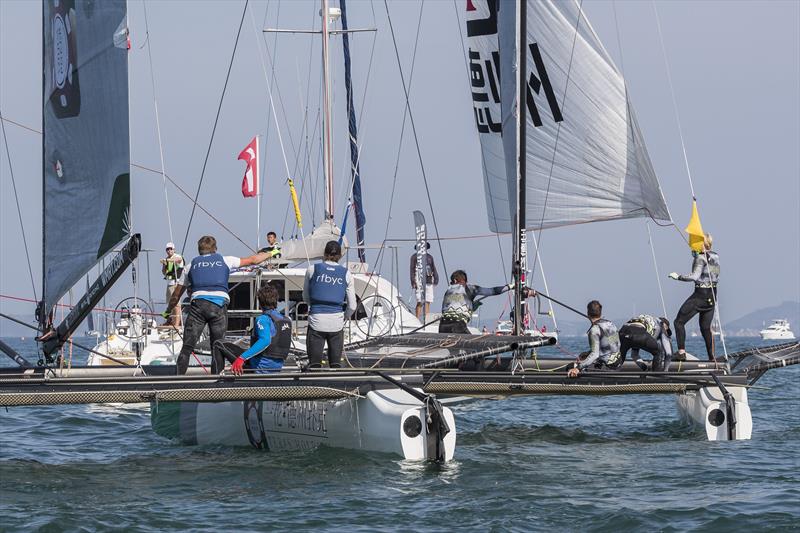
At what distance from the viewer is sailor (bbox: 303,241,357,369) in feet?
39.3

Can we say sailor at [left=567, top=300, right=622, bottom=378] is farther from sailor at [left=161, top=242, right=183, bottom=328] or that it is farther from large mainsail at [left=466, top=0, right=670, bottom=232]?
sailor at [left=161, top=242, right=183, bottom=328]

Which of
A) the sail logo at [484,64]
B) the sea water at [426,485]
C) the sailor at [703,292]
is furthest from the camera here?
the sail logo at [484,64]

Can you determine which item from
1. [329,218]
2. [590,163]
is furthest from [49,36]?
[329,218]

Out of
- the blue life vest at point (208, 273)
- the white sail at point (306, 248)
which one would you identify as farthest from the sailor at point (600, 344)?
the white sail at point (306, 248)

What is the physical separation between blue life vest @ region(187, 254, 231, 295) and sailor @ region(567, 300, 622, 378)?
4.06 meters

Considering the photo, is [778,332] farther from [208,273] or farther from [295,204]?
[208,273]

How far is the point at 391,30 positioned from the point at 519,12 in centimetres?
513

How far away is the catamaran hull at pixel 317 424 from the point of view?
10.6m

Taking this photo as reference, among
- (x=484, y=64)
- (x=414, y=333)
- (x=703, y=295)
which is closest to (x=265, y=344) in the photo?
(x=414, y=333)

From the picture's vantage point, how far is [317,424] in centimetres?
1169

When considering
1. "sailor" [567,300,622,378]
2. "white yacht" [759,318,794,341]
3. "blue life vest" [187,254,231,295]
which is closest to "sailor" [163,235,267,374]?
"blue life vest" [187,254,231,295]

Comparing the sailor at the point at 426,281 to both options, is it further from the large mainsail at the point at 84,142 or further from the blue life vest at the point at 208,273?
the large mainsail at the point at 84,142

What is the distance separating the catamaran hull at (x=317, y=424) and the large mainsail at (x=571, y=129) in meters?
4.51

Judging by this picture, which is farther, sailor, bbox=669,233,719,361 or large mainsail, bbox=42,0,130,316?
sailor, bbox=669,233,719,361
